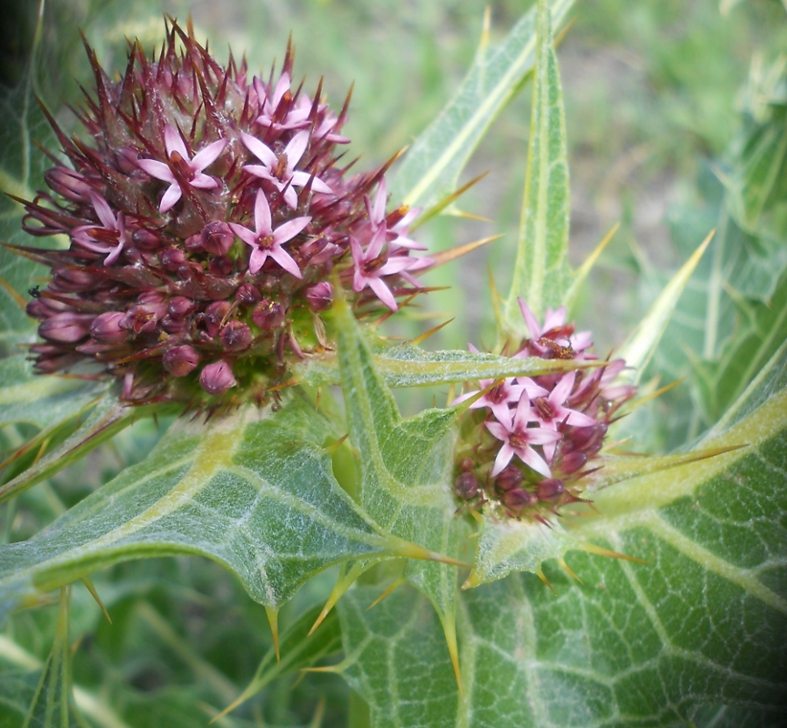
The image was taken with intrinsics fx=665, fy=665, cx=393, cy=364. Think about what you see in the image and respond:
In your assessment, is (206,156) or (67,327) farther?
(67,327)

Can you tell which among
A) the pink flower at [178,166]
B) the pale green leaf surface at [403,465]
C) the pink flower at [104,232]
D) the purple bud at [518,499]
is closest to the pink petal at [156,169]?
the pink flower at [178,166]

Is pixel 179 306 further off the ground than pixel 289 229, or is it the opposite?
pixel 289 229

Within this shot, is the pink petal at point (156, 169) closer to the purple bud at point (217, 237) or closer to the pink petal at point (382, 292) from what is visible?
the purple bud at point (217, 237)

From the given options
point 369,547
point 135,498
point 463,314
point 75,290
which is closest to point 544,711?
point 369,547

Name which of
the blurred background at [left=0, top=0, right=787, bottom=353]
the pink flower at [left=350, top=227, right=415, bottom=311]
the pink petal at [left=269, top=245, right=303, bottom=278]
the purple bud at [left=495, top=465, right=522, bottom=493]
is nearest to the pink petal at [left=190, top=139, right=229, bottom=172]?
the pink petal at [left=269, top=245, right=303, bottom=278]

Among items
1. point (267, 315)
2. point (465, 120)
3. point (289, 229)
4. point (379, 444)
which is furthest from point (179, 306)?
point (465, 120)

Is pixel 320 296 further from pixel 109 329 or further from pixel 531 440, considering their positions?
pixel 531 440
